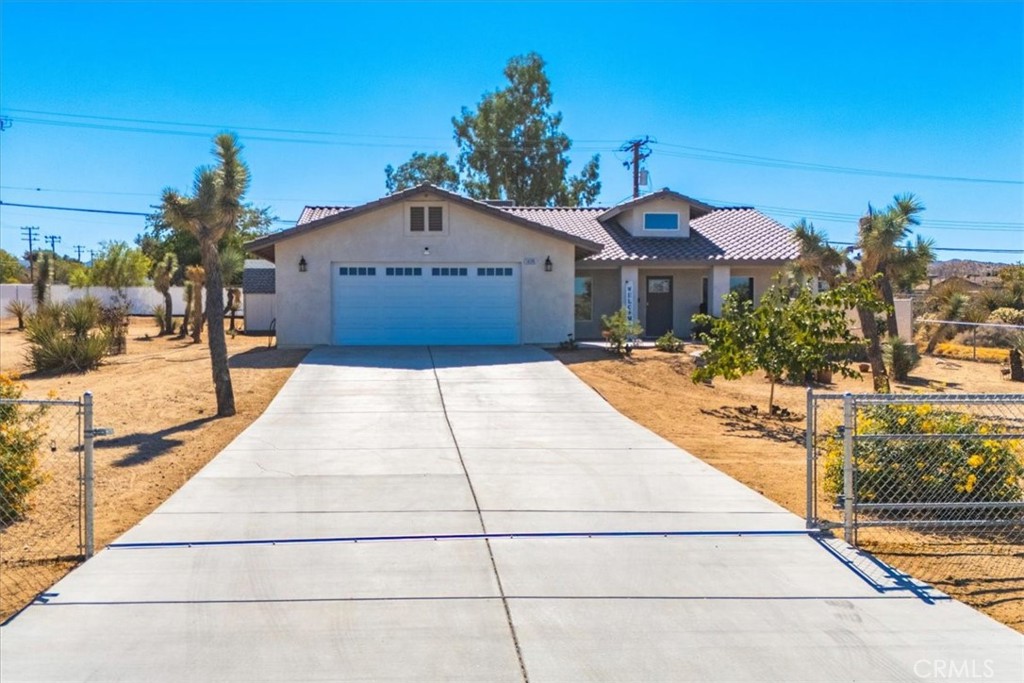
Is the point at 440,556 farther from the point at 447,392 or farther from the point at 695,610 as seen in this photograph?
the point at 447,392

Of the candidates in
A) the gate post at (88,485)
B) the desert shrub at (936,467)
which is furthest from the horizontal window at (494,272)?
the gate post at (88,485)

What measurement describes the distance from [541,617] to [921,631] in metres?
Answer: 2.40

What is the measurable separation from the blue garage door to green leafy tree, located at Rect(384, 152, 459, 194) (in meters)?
27.1

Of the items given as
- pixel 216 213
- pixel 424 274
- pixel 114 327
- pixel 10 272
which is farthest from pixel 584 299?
pixel 10 272

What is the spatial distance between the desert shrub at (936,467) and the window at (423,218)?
16.0 m

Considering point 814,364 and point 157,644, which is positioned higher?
point 814,364

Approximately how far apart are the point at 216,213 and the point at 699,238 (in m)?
18.4

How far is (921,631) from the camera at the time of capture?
18.5ft

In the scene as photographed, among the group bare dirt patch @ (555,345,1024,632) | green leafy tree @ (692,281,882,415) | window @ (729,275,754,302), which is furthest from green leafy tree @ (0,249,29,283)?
green leafy tree @ (692,281,882,415)

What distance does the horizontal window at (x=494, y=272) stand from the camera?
23.7 m

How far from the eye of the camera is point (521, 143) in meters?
48.8

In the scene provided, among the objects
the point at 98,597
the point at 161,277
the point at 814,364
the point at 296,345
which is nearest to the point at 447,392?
the point at 814,364

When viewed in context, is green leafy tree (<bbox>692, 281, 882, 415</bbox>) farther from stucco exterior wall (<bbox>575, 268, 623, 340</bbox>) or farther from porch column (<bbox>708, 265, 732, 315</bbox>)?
stucco exterior wall (<bbox>575, 268, 623, 340</bbox>)

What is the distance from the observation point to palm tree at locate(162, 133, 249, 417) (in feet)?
47.7
